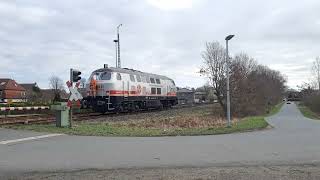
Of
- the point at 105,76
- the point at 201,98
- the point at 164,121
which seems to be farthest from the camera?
the point at 201,98

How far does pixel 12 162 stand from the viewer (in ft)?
40.1

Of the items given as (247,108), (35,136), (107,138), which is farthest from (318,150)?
(247,108)

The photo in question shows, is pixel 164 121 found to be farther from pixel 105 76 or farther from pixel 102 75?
pixel 102 75

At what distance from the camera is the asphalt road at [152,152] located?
12.0 meters

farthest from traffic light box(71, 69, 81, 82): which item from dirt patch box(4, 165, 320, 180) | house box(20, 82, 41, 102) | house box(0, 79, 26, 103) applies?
house box(0, 79, 26, 103)

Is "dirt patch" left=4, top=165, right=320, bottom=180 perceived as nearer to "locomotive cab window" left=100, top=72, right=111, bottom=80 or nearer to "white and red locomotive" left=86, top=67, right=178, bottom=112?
"white and red locomotive" left=86, top=67, right=178, bottom=112

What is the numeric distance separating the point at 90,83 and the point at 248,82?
1831 cm

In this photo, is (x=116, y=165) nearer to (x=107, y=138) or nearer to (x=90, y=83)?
(x=107, y=138)

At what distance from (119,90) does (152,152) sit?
25.1 meters

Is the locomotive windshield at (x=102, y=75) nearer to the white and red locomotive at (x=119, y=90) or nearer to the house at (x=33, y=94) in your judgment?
the white and red locomotive at (x=119, y=90)

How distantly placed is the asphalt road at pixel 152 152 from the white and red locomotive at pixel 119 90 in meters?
19.4

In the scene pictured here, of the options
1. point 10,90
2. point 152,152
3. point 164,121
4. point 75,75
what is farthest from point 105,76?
point 10,90

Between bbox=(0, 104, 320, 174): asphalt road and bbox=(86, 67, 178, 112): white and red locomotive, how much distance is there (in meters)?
19.4

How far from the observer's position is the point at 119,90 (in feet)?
128
